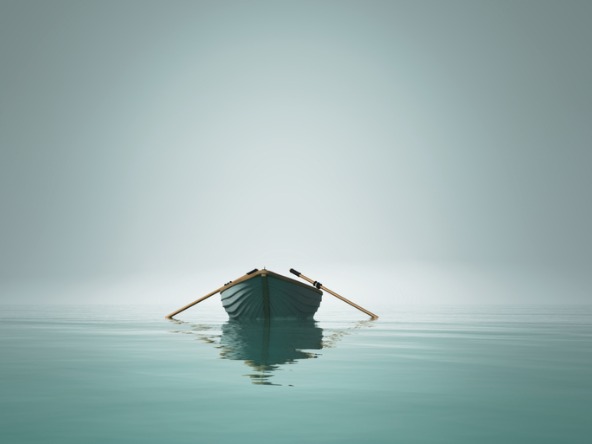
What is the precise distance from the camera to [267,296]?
28906mm

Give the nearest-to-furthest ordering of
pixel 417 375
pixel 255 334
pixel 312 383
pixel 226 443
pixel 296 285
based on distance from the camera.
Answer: pixel 226 443 < pixel 312 383 < pixel 417 375 < pixel 255 334 < pixel 296 285

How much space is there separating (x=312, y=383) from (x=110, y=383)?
3331 millimetres

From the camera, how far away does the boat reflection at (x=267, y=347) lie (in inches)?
476

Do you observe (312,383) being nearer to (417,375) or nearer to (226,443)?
(417,375)

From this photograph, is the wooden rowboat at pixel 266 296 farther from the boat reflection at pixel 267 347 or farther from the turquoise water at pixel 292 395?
the turquoise water at pixel 292 395

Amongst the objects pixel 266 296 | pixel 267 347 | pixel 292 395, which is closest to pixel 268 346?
pixel 267 347

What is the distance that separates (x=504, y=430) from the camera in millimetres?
6949

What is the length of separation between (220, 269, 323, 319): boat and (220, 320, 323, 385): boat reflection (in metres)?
4.73

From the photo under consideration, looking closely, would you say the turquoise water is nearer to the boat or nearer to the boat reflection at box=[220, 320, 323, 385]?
the boat reflection at box=[220, 320, 323, 385]

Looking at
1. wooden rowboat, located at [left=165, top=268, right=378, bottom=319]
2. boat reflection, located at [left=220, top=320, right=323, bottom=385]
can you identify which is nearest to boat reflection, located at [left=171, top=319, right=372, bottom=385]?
boat reflection, located at [left=220, top=320, right=323, bottom=385]

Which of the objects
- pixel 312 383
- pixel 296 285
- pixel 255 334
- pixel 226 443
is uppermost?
pixel 296 285

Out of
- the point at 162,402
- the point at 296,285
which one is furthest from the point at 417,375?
the point at 296,285

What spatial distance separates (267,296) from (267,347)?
12640 mm

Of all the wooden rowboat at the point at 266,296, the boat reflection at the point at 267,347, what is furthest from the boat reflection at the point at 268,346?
the wooden rowboat at the point at 266,296
